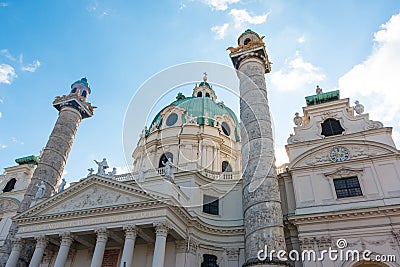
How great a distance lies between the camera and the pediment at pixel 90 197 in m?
17.9

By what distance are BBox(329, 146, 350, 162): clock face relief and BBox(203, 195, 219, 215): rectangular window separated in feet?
26.5

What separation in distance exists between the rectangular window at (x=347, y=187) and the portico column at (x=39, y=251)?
17427mm

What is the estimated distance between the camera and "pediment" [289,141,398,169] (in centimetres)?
1825

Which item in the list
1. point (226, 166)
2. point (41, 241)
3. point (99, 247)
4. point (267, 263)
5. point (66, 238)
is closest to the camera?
point (267, 263)

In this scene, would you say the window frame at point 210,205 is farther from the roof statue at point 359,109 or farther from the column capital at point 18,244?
the column capital at point 18,244

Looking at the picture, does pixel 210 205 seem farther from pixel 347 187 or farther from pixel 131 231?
pixel 347 187

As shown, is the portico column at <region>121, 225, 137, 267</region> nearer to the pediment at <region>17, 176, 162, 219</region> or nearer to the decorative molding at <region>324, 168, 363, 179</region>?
the pediment at <region>17, 176, 162, 219</region>

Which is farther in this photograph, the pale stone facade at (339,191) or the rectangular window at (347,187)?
the rectangular window at (347,187)

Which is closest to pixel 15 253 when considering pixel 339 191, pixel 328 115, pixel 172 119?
pixel 172 119

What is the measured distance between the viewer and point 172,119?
31.9 meters

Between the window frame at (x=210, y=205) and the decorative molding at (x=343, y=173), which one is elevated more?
the decorative molding at (x=343, y=173)

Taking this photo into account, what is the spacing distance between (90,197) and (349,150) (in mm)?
15949

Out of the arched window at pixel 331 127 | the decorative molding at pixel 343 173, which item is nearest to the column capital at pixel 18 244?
the decorative molding at pixel 343 173
